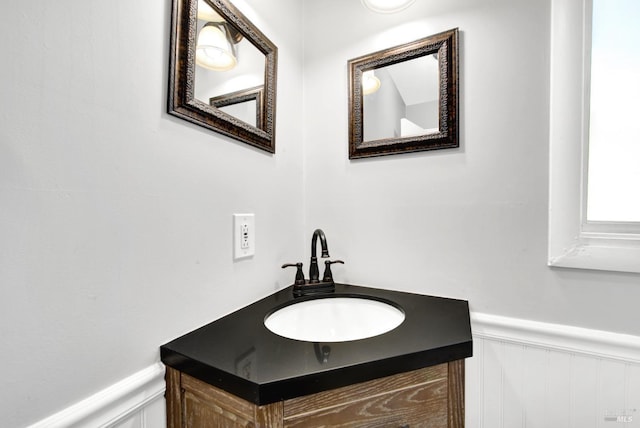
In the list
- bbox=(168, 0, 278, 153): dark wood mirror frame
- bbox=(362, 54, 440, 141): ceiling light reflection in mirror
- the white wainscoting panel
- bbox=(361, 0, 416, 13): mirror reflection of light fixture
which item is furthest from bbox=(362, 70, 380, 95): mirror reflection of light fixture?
the white wainscoting panel

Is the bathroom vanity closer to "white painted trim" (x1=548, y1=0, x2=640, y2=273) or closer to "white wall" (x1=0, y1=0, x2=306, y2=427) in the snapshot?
"white wall" (x1=0, y1=0, x2=306, y2=427)

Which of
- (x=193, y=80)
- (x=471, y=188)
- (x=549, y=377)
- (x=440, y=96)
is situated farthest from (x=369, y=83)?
(x=549, y=377)

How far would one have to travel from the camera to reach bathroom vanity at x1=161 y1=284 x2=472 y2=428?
1.70 feet

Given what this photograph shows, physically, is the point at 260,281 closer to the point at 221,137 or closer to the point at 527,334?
the point at 221,137

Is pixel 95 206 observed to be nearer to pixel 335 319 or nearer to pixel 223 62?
pixel 223 62

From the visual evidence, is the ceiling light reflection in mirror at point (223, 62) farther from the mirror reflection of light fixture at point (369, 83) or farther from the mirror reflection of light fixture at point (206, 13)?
the mirror reflection of light fixture at point (369, 83)

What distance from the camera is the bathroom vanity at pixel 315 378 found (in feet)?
1.70

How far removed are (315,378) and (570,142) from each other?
924mm

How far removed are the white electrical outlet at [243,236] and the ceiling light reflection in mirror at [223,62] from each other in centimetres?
31

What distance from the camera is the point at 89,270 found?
517 millimetres

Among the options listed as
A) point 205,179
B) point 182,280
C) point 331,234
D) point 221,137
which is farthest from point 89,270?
point 331,234

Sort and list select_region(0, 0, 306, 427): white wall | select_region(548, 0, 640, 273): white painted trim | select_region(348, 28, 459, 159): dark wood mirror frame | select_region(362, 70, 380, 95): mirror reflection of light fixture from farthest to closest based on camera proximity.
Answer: select_region(362, 70, 380, 95): mirror reflection of light fixture, select_region(348, 28, 459, 159): dark wood mirror frame, select_region(548, 0, 640, 273): white painted trim, select_region(0, 0, 306, 427): white wall

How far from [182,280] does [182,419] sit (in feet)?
0.99

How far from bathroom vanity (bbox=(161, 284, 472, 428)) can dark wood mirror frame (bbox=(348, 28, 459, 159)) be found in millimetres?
602
